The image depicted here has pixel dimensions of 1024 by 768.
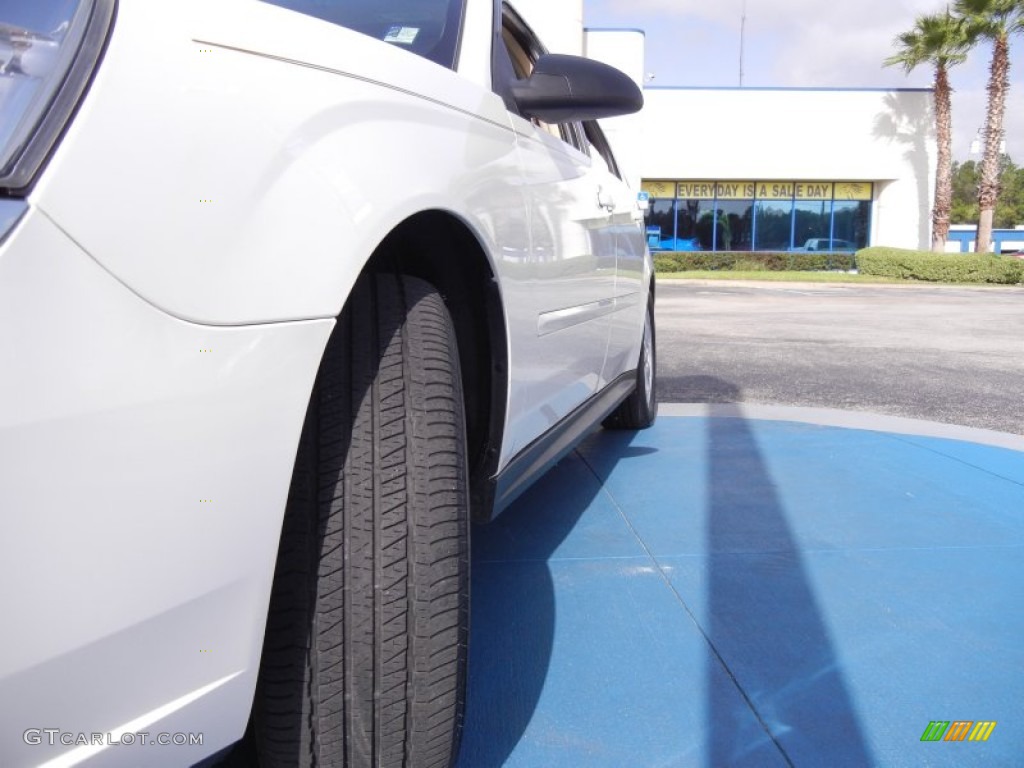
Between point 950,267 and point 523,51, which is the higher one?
point 523,51

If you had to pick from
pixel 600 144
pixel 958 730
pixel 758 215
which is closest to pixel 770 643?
pixel 958 730

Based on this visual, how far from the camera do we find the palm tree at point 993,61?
2655 centimetres

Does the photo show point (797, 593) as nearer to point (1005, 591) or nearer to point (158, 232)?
point (1005, 591)

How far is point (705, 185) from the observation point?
3095 centimetres

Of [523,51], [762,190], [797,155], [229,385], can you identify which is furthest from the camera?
[762,190]

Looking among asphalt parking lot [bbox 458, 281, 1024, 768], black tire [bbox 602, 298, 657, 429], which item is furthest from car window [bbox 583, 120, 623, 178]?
asphalt parking lot [bbox 458, 281, 1024, 768]

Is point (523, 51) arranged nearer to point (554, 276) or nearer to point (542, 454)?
point (554, 276)

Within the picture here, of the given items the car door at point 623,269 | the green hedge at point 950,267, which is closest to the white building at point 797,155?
the green hedge at point 950,267

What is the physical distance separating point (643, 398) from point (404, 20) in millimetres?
2992

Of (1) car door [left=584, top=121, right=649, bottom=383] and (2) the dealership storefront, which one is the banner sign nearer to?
(2) the dealership storefront

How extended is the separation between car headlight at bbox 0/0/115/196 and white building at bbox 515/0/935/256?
1086 inches

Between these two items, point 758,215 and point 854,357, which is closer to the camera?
point 854,357

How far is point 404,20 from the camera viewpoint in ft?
7.48

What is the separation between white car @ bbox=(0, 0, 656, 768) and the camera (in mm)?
961
